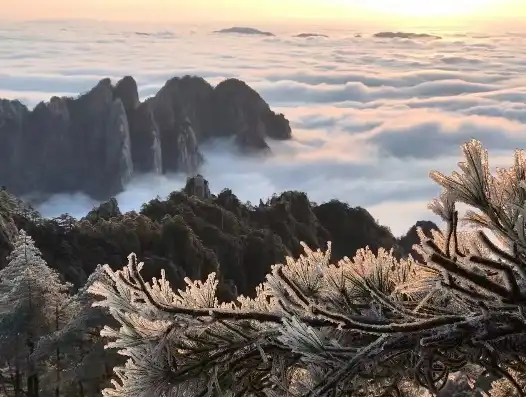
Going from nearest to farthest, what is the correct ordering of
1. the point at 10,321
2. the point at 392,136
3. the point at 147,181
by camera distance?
the point at 10,321, the point at 147,181, the point at 392,136

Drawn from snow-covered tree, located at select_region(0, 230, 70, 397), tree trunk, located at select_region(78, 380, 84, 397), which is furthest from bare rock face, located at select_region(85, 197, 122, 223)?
tree trunk, located at select_region(78, 380, 84, 397)

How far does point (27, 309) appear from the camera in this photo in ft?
33.9

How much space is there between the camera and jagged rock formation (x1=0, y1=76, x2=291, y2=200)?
77.6 m

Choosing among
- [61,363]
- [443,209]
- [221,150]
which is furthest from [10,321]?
[221,150]

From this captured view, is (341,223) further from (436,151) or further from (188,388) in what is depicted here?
(436,151)

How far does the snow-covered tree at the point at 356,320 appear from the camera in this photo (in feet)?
6.72

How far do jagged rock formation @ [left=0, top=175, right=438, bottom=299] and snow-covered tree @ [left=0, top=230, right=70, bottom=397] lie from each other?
825 centimetres

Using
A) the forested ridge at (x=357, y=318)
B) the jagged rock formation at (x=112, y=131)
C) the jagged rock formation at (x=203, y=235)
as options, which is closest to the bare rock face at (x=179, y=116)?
the jagged rock formation at (x=112, y=131)

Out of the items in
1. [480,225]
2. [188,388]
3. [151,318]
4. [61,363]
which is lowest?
[61,363]

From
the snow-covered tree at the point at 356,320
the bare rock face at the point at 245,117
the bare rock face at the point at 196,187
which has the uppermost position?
the snow-covered tree at the point at 356,320

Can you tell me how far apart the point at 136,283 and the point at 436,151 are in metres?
129

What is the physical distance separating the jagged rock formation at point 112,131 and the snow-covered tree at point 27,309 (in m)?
66.7

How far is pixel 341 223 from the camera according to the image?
37.0 meters

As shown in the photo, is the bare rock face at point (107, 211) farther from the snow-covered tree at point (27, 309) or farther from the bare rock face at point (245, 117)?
the bare rock face at point (245, 117)
